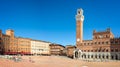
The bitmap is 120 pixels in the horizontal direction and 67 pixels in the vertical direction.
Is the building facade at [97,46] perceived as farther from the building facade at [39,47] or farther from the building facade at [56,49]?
the building facade at [56,49]

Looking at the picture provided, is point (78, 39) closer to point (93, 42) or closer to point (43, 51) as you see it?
point (93, 42)

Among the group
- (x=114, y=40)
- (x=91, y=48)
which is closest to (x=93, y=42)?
(x=91, y=48)

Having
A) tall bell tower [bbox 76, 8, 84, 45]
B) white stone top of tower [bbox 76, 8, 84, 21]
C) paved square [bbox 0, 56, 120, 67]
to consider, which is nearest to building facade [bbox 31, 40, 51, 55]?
tall bell tower [bbox 76, 8, 84, 45]

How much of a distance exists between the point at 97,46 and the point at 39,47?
43.8 m

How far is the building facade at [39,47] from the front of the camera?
422ft

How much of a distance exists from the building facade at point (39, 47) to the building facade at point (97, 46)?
3021cm

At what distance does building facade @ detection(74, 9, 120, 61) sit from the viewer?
9925 cm

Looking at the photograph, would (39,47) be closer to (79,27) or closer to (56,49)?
(56,49)

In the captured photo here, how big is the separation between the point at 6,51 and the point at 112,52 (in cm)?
5194

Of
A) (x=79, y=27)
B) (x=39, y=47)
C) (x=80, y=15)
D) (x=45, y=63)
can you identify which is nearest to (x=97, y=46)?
(x=79, y=27)

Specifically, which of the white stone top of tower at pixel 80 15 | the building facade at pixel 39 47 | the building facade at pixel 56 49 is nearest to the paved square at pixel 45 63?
the white stone top of tower at pixel 80 15

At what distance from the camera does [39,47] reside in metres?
135

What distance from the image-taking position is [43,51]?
13800 cm

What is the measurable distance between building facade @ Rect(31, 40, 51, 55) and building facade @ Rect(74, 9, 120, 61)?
3021cm
